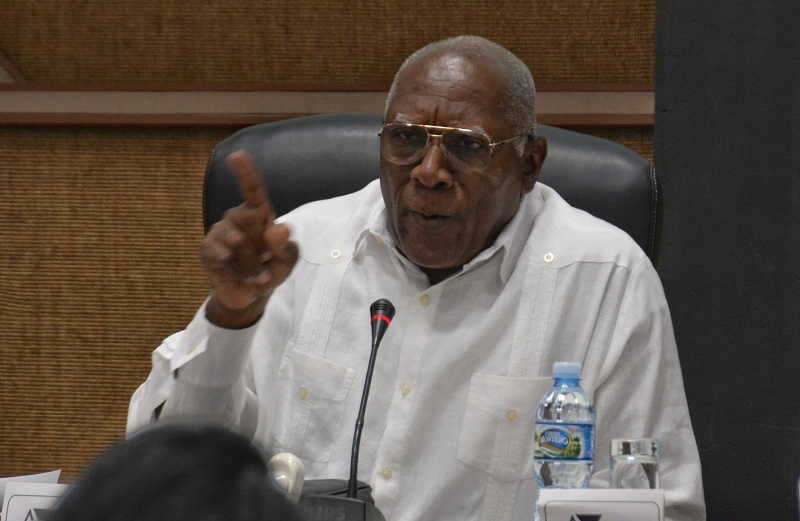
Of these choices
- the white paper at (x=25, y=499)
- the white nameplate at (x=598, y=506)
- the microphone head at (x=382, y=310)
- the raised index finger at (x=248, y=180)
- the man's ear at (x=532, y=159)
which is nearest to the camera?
the white nameplate at (x=598, y=506)

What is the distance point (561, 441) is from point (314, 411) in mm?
612

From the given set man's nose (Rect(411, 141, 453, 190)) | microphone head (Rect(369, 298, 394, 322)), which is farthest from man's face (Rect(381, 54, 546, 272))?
microphone head (Rect(369, 298, 394, 322))

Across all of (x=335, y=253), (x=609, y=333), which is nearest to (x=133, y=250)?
(x=335, y=253)

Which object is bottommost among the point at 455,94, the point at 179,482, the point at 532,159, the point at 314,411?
the point at 314,411

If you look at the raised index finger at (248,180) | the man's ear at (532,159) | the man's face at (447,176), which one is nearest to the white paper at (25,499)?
the raised index finger at (248,180)

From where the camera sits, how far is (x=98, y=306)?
2.86 meters

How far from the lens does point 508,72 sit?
6.48 feet

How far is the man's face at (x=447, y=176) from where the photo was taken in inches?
75.5

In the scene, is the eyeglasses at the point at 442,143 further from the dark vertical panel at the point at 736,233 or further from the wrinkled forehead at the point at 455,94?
the dark vertical panel at the point at 736,233

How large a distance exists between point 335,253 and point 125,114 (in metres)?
0.94

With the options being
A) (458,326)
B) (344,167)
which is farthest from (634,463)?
(344,167)

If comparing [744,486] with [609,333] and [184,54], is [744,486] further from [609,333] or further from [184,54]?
[184,54]

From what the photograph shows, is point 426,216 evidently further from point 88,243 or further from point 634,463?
point 88,243

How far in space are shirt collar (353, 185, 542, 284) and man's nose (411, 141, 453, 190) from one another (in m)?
0.13
